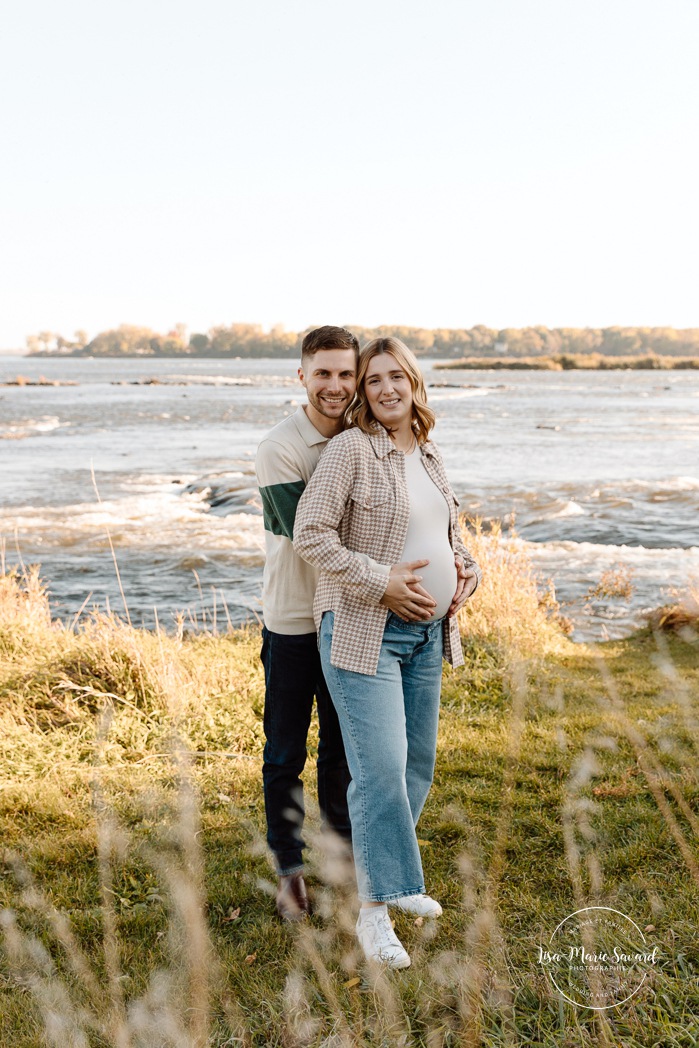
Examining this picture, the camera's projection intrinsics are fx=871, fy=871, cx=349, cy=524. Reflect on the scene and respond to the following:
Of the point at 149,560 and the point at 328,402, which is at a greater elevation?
the point at 328,402

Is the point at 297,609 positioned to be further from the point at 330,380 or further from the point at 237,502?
the point at 237,502

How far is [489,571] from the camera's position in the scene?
826cm

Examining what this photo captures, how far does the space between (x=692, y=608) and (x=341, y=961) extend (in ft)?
21.4

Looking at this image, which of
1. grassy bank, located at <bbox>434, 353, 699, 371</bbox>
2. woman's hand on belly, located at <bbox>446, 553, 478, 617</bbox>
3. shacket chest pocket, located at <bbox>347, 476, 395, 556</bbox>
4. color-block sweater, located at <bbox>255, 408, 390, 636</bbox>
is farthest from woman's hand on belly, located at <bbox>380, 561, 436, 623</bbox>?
grassy bank, located at <bbox>434, 353, 699, 371</bbox>

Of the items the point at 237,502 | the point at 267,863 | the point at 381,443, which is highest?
the point at 381,443

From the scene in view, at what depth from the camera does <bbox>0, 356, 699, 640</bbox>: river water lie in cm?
1145

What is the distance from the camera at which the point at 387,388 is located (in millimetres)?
3355

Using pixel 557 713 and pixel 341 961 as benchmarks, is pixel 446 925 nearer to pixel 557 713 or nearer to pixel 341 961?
pixel 341 961

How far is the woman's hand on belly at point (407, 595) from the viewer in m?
3.17

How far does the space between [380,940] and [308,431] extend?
1.97 m

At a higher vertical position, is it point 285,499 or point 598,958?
point 285,499

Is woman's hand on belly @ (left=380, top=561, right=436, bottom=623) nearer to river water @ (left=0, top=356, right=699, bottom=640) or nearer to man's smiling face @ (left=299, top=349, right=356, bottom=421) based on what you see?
man's smiling face @ (left=299, top=349, right=356, bottom=421)

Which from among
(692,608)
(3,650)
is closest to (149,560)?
(3,650)

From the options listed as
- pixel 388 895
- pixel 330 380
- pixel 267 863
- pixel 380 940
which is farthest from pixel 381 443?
pixel 267 863
